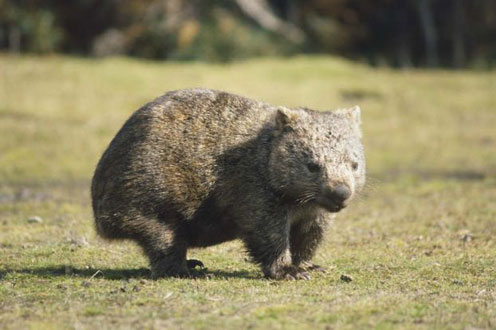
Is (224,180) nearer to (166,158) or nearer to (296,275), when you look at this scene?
(166,158)

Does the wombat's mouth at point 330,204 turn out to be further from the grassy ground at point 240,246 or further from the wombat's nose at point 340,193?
the grassy ground at point 240,246

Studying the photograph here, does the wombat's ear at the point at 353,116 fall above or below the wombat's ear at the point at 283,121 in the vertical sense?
above

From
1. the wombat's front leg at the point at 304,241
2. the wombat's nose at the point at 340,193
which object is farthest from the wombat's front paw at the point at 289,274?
the wombat's nose at the point at 340,193

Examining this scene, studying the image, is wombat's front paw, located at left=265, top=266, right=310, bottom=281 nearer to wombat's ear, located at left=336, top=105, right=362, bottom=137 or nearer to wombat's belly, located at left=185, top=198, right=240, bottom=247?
wombat's belly, located at left=185, top=198, right=240, bottom=247

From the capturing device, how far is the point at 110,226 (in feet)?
25.1

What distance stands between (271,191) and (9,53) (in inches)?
1064

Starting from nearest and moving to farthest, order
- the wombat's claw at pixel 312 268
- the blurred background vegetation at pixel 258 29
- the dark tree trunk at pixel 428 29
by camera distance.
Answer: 1. the wombat's claw at pixel 312 268
2. the blurred background vegetation at pixel 258 29
3. the dark tree trunk at pixel 428 29

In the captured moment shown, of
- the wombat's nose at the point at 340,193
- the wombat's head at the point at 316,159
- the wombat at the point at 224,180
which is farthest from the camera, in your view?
the wombat at the point at 224,180

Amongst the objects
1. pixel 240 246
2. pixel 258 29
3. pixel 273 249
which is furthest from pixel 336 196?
pixel 258 29

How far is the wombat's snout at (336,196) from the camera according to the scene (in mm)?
7004

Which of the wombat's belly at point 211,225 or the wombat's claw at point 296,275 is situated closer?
the wombat's claw at point 296,275

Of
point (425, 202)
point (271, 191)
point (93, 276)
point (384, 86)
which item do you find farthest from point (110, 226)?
point (384, 86)

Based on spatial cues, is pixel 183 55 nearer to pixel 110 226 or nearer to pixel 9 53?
pixel 9 53

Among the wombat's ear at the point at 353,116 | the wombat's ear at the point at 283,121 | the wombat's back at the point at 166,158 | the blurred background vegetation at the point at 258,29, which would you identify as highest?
the wombat's ear at the point at 353,116
